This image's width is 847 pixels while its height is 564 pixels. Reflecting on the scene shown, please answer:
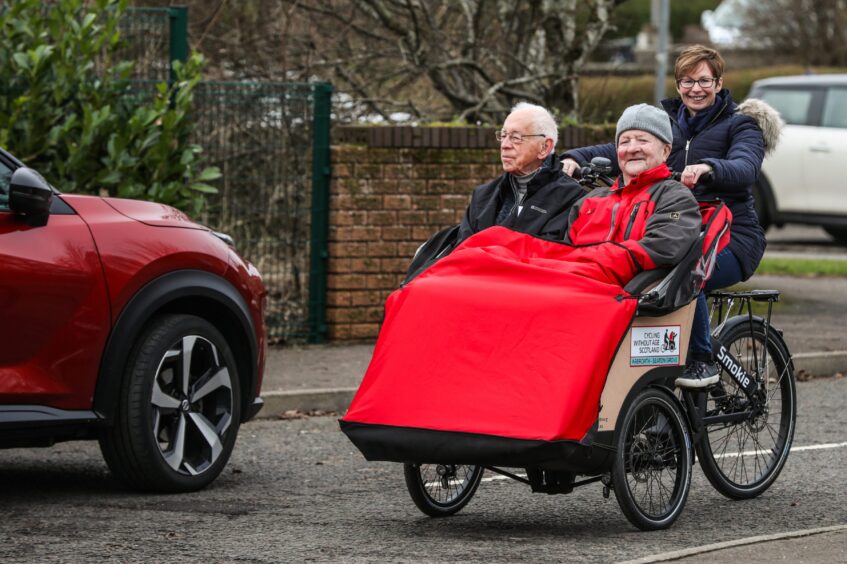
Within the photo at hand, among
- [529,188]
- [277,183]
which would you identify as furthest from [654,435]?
[277,183]

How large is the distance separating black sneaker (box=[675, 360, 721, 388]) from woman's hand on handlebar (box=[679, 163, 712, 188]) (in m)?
0.73

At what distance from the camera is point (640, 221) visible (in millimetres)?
6434

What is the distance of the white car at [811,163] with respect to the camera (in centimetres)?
2003

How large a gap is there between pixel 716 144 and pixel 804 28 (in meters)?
36.9

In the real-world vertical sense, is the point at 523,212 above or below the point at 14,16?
below

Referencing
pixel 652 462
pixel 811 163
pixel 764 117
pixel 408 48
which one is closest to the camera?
pixel 652 462

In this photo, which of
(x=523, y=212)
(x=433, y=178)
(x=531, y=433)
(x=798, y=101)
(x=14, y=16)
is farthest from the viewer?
(x=798, y=101)

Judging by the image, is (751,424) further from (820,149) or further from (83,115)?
(820,149)

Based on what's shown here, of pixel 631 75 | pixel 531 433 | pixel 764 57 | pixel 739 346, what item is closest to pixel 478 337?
pixel 531 433

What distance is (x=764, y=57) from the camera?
147ft

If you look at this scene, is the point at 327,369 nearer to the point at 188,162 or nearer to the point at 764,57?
the point at 188,162

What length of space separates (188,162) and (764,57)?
117 feet

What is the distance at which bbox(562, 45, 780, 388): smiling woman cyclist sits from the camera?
7017 millimetres

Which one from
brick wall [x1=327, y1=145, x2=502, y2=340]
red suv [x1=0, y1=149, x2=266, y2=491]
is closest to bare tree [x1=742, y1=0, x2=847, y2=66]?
brick wall [x1=327, y1=145, x2=502, y2=340]
